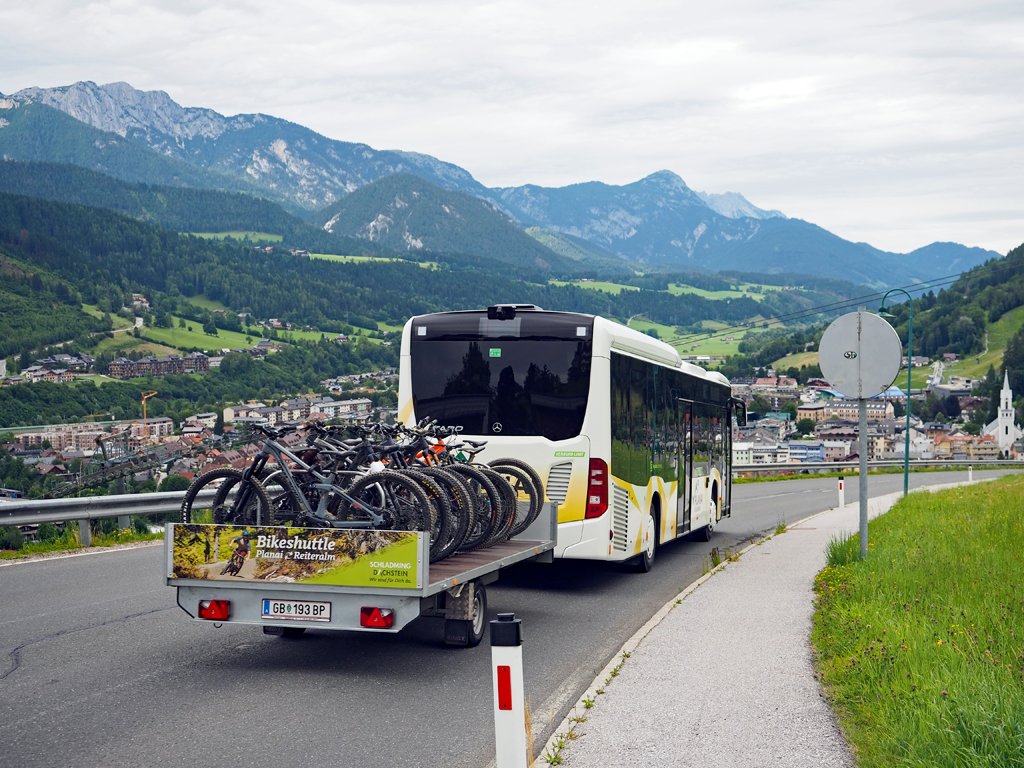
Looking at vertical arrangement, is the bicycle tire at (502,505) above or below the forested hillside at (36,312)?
below

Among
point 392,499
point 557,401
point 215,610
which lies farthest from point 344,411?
point 215,610

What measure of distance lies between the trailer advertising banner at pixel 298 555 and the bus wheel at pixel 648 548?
22.7 ft

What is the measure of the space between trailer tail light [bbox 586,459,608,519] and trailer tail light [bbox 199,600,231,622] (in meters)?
5.03

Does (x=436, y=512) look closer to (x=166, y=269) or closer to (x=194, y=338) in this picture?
(x=194, y=338)

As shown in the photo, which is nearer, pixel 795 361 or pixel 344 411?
pixel 344 411

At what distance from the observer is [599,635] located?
10.4 m

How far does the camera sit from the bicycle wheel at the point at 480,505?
972 centimetres

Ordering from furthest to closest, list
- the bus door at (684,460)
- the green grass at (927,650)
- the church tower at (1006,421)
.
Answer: the church tower at (1006,421) < the bus door at (684,460) < the green grass at (927,650)

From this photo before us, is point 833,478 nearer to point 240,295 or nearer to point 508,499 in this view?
point 508,499

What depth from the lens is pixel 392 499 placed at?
28.4 feet

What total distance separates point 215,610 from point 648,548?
7.55 meters

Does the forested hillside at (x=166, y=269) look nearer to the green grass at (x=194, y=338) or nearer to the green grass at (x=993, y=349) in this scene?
the green grass at (x=194, y=338)

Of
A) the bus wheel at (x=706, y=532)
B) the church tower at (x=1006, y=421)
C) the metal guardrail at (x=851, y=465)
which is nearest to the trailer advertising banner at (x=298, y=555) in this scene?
the bus wheel at (x=706, y=532)

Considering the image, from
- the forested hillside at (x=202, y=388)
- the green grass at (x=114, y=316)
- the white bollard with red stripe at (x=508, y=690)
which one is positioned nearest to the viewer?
the white bollard with red stripe at (x=508, y=690)
